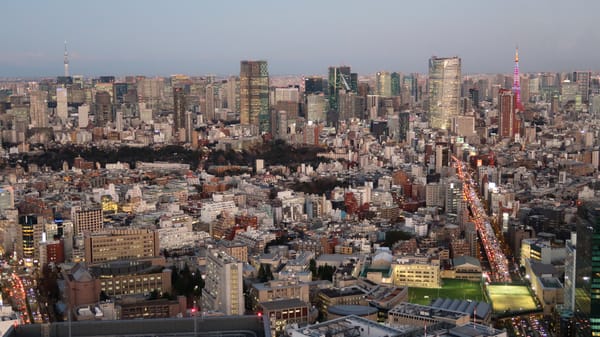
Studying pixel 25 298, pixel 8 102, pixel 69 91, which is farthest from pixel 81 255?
pixel 69 91

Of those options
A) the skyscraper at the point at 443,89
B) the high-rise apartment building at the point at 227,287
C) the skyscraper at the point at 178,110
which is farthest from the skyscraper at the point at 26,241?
the skyscraper at the point at 443,89

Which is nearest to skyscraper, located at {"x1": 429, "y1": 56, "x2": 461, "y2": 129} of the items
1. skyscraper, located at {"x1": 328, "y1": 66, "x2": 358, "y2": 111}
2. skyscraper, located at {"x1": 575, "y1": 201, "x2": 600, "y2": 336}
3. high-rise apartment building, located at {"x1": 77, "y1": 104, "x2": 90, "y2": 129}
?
skyscraper, located at {"x1": 328, "y1": 66, "x2": 358, "y2": 111}

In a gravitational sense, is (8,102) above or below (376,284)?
above

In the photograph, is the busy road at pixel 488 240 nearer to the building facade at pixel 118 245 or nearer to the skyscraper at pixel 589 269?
the skyscraper at pixel 589 269

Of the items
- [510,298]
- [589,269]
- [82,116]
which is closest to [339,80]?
[82,116]

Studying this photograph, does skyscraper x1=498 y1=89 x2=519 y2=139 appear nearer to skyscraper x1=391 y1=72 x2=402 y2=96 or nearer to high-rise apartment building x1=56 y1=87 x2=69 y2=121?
skyscraper x1=391 y1=72 x2=402 y2=96

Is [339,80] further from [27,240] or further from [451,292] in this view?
[451,292]

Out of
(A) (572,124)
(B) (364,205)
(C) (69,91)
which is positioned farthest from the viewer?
(C) (69,91)

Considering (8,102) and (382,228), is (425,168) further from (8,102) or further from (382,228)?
(8,102)
